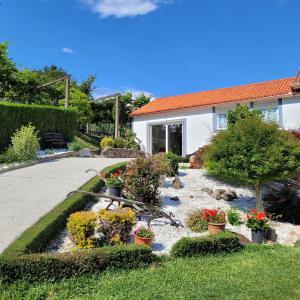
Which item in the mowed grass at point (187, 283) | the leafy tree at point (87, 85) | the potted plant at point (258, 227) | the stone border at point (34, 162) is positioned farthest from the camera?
the leafy tree at point (87, 85)

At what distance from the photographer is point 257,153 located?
815 centimetres

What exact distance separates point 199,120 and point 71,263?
16.1 m

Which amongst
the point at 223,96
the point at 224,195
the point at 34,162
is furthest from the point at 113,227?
the point at 223,96

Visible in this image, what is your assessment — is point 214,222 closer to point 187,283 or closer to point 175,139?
point 187,283

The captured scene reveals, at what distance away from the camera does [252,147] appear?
8211mm

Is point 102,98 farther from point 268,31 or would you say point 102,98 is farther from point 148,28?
point 268,31

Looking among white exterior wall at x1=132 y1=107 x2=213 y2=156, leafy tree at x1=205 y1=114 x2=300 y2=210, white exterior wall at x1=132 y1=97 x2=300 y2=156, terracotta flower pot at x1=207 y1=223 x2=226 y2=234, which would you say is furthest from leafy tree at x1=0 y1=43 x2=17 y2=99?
terracotta flower pot at x1=207 y1=223 x2=226 y2=234

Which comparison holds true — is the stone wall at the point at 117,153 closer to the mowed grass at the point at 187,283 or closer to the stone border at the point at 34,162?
the stone border at the point at 34,162

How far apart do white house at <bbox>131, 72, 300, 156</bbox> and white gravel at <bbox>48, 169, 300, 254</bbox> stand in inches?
256

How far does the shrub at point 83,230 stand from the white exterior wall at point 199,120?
11829mm

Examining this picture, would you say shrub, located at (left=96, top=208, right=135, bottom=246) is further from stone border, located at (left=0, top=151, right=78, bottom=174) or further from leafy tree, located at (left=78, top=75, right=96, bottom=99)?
leafy tree, located at (left=78, top=75, right=96, bottom=99)

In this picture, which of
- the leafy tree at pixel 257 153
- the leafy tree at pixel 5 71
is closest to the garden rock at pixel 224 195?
the leafy tree at pixel 257 153

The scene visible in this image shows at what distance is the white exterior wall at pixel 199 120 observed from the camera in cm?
1599

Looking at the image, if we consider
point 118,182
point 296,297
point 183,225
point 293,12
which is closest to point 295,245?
point 183,225
